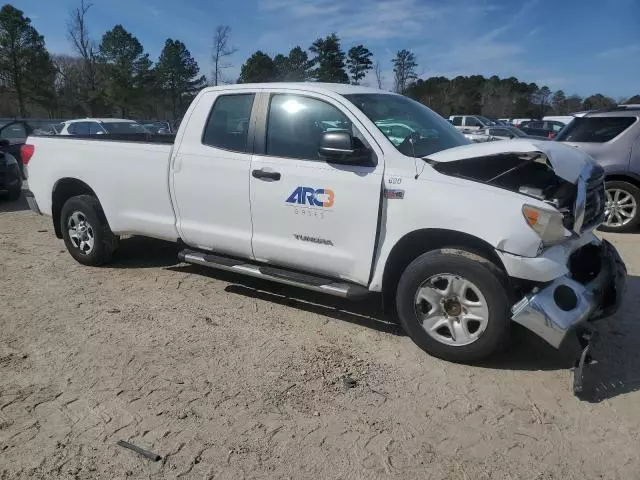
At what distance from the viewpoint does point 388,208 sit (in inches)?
149

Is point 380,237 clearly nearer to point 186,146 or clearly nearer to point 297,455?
point 297,455

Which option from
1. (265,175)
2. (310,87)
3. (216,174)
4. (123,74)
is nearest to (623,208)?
(310,87)

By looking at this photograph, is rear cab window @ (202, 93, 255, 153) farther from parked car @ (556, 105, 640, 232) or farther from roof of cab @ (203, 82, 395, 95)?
parked car @ (556, 105, 640, 232)

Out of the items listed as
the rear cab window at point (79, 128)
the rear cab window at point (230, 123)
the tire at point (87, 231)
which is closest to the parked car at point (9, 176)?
the rear cab window at point (79, 128)

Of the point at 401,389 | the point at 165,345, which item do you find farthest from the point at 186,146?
the point at 401,389

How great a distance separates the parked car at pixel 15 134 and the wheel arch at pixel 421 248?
36.4 feet

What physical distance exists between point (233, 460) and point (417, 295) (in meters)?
1.69

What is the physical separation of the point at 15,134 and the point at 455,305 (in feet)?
45.1

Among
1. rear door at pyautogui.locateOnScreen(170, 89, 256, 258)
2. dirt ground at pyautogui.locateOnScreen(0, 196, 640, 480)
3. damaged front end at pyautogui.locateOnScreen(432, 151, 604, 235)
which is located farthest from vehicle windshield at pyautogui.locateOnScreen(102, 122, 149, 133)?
damaged front end at pyautogui.locateOnScreen(432, 151, 604, 235)

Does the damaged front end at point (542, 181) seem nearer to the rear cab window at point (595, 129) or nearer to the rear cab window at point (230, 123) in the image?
the rear cab window at point (230, 123)

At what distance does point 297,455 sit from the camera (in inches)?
109

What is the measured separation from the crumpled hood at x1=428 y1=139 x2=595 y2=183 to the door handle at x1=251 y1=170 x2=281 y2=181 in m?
1.24

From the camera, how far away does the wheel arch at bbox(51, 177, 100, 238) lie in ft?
19.2

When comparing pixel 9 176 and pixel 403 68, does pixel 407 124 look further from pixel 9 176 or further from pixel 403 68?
pixel 403 68
